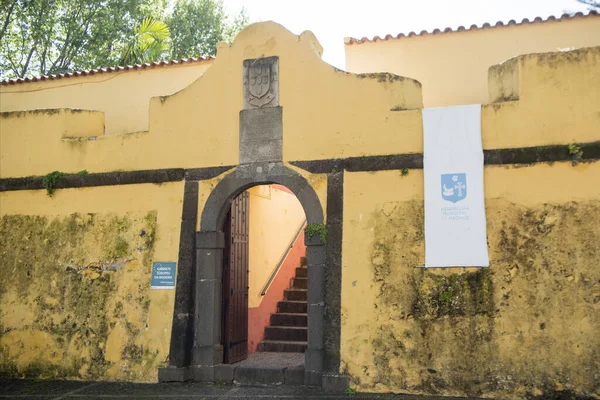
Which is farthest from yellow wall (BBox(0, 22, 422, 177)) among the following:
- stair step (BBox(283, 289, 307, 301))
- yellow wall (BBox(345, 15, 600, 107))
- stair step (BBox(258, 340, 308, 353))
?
stair step (BBox(283, 289, 307, 301))

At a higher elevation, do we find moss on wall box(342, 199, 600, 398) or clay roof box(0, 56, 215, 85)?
clay roof box(0, 56, 215, 85)

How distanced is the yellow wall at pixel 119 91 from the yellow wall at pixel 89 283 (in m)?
2.97

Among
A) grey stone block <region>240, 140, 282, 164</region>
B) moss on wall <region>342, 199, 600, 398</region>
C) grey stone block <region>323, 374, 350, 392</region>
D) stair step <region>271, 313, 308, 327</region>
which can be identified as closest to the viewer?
moss on wall <region>342, 199, 600, 398</region>

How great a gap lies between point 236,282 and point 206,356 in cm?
144

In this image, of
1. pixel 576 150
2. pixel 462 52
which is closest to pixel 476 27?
pixel 462 52

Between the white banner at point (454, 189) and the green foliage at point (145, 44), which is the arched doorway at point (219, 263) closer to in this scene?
the white banner at point (454, 189)

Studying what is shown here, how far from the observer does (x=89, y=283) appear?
8.90 meters

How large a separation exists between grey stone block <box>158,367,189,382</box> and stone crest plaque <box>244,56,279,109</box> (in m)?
3.76

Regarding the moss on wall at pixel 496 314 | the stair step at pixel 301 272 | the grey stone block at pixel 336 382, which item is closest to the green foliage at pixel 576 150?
the moss on wall at pixel 496 314

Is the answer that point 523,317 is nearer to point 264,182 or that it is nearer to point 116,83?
point 264,182

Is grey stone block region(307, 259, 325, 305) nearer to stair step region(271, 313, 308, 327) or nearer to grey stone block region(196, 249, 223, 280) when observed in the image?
grey stone block region(196, 249, 223, 280)

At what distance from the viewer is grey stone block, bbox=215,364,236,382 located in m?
8.09

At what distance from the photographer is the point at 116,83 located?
1206 centimetres

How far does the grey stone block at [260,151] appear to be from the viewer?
838 centimetres
